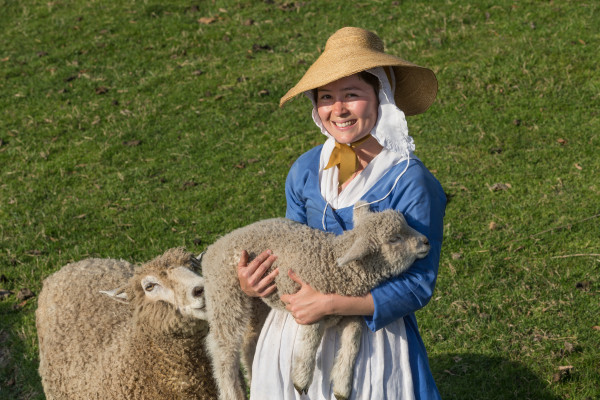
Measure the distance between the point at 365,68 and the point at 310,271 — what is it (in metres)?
1.01

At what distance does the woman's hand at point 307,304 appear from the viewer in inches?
125

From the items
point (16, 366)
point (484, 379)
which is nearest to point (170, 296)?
Result: point (484, 379)

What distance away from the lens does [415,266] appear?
3.31m

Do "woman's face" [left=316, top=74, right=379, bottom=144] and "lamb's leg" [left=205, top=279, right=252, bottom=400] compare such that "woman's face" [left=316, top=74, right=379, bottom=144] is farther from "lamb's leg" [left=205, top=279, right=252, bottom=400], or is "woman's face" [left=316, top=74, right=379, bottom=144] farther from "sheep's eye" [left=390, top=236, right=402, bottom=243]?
"lamb's leg" [left=205, top=279, right=252, bottom=400]

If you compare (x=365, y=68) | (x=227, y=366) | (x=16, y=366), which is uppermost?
(x=365, y=68)

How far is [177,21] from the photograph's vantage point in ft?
41.7

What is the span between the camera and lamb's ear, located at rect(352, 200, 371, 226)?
336cm

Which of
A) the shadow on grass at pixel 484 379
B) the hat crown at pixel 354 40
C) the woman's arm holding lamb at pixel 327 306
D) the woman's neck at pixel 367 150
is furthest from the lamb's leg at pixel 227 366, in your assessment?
the shadow on grass at pixel 484 379

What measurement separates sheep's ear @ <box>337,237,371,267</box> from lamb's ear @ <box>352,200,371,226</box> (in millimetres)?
212

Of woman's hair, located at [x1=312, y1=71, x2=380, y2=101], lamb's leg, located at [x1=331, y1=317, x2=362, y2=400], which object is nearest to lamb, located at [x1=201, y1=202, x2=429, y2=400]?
lamb's leg, located at [x1=331, y1=317, x2=362, y2=400]

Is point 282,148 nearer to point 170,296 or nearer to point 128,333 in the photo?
point 128,333

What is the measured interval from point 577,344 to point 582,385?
0.41m

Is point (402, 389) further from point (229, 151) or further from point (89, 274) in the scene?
point (229, 151)

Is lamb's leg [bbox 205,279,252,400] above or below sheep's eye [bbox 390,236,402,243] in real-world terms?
below
